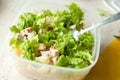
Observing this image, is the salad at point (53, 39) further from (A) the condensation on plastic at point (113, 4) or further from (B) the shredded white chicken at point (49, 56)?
(A) the condensation on plastic at point (113, 4)

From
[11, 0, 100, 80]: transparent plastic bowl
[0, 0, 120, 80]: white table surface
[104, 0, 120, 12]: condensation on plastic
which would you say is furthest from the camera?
[104, 0, 120, 12]: condensation on plastic

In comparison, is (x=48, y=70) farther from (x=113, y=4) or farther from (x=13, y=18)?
(x=113, y=4)

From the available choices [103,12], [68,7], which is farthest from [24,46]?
[103,12]

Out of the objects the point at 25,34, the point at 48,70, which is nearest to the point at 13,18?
the point at 25,34

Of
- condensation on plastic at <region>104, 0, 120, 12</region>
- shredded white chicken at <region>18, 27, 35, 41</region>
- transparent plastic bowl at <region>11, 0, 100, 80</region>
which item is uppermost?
shredded white chicken at <region>18, 27, 35, 41</region>

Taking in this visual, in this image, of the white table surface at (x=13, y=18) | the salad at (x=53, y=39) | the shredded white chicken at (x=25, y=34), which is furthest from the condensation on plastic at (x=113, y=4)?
the shredded white chicken at (x=25, y=34)

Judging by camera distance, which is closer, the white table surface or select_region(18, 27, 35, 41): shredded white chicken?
select_region(18, 27, 35, 41): shredded white chicken

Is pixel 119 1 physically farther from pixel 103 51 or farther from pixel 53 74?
pixel 53 74

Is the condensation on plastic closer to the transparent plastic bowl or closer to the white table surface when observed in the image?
the white table surface

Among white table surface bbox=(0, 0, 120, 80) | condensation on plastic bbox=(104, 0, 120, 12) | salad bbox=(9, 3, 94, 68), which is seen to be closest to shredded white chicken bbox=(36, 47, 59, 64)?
salad bbox=(9, 3, 94, 68)
